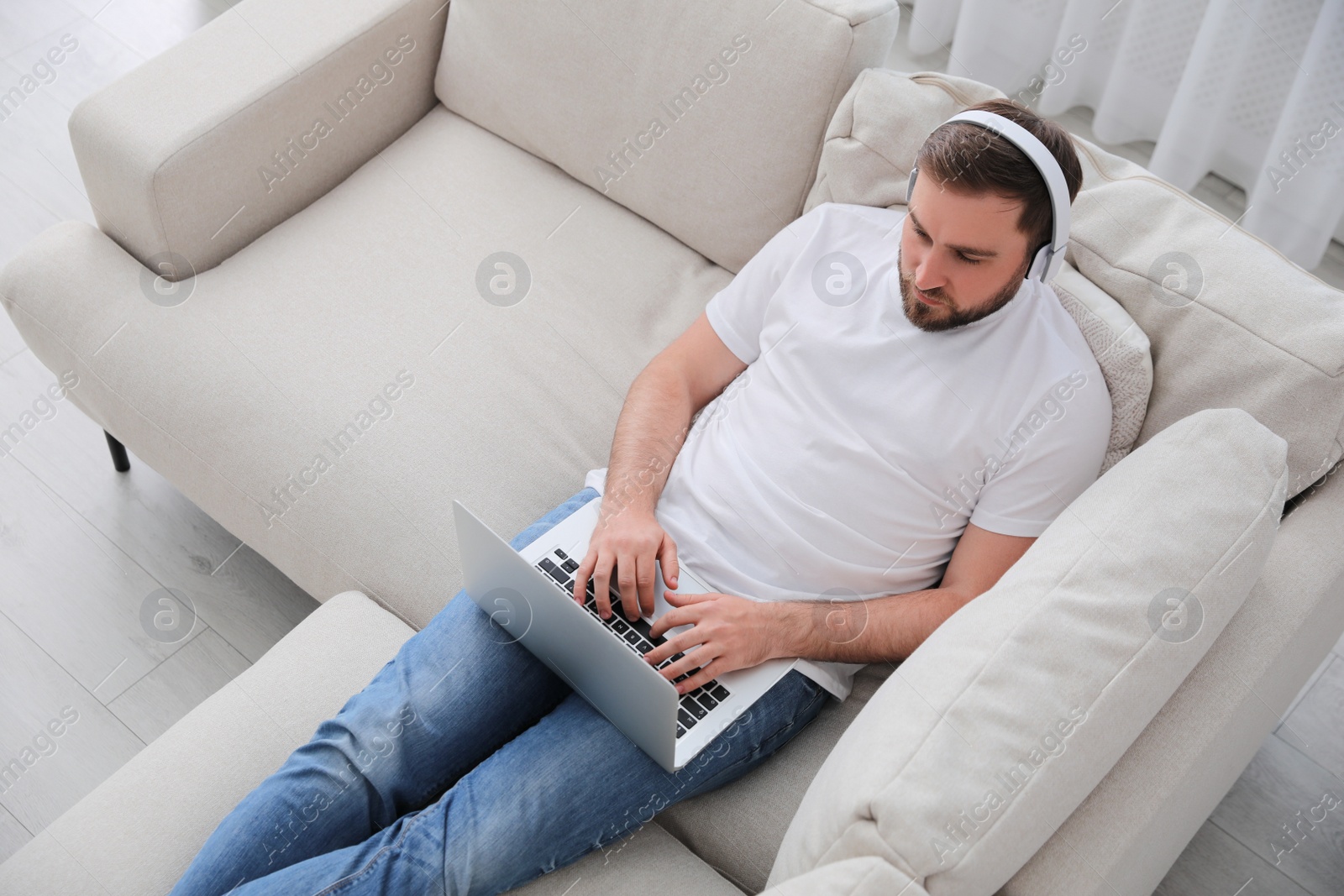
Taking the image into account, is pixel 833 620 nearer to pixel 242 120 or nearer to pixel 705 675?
pixel 705 675

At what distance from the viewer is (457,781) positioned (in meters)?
1.30

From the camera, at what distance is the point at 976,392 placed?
1334 mm

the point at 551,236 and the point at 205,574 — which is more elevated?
the point at 551,236

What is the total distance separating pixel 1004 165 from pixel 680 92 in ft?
2.05

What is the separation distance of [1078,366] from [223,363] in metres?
1.18

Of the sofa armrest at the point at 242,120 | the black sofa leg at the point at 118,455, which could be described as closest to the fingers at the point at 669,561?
the sofa armrest at the point at 242,120

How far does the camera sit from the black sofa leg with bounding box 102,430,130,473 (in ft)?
6.39

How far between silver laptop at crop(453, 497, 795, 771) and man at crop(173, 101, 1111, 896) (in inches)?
1.1

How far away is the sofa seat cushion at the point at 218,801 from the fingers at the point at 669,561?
0.28m

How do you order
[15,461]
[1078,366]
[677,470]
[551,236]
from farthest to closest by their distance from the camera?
1. [15,461]
2. [551,236]
3. [677,470]
4. [1078,366]

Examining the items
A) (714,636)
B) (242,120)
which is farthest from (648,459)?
(242,120)

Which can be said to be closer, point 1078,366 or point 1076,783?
point 1076,783

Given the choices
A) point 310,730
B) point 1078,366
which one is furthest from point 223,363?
point 1078,366

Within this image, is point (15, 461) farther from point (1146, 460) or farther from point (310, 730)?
point (1146, 460)
